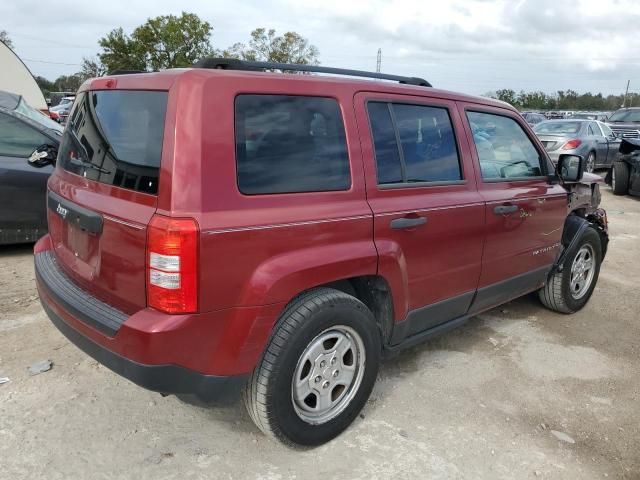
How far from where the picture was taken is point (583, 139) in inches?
516

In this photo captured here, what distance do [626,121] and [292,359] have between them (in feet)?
62.4

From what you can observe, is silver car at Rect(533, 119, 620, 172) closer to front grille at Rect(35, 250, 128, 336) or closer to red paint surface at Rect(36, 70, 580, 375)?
red paint surface at Rect(36, 70, 580, 375)

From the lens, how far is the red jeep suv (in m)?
2.15

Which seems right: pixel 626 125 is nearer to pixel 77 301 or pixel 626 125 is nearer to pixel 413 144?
pixel 413 144

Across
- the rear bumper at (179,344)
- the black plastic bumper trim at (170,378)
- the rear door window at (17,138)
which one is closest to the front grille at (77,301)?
the rear bumper at (179,344)

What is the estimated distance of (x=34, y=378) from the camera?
3.23m

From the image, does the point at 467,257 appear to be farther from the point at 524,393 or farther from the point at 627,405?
the point at 627,405

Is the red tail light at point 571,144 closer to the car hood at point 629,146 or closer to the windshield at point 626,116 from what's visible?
the car hood at point 629,146

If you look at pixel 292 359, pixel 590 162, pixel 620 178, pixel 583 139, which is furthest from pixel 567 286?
pixel 590 162

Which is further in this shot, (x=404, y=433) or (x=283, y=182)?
(x=404, y=433)

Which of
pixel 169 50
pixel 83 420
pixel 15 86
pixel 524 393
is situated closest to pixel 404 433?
pixel 524 393

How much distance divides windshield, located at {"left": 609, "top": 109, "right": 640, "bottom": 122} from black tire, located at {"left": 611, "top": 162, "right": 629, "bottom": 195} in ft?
24.9

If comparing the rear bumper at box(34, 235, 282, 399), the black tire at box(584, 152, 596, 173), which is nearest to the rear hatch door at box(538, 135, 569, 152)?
Result: the black tire at box(584, 152, 596, 173)

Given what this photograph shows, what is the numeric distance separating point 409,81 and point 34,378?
9.64 feet
